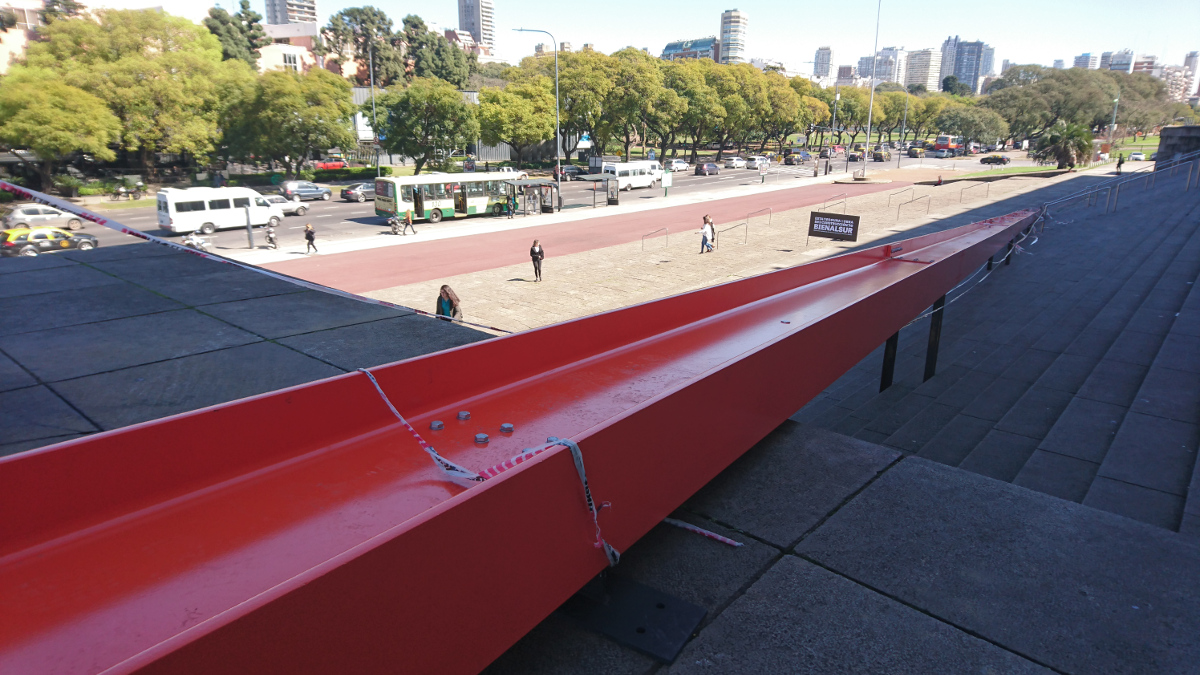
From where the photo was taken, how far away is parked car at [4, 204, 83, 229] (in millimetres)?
25344

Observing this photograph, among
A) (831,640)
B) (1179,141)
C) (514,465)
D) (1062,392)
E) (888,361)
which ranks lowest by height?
(1062,392)

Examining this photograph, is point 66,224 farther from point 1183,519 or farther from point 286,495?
point 1183,519

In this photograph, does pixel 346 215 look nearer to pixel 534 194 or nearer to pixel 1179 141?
pixel 534 194

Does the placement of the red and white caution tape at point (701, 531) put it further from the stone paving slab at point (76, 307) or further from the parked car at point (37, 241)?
the parked car at point (37, 241)

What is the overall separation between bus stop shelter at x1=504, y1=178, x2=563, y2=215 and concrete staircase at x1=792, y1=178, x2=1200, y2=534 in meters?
23.4

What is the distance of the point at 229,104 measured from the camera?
4384cm

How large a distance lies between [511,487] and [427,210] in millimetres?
32037

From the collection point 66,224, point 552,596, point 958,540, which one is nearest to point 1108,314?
point 958,540

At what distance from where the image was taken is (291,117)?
43.0m

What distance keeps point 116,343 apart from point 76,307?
2.25m

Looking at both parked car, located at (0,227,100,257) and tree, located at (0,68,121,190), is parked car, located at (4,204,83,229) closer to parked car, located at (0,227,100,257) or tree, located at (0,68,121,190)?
parked car, located at (0,227,100,257)

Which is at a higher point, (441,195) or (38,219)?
(441,195)

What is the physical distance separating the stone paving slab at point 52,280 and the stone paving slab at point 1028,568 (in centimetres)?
1113

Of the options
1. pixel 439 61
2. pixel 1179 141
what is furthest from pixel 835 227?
pixel 439 61
